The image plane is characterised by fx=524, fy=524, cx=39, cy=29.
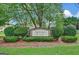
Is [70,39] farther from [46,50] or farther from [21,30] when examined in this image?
[21,30]

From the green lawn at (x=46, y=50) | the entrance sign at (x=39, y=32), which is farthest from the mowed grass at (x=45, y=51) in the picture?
the entrance sign at (x=39, y=32)

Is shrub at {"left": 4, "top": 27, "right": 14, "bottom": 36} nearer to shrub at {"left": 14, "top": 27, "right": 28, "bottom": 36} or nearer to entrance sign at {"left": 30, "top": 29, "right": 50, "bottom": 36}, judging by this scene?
shrub at {"left": 14, "top": 27, "right": 28, "bottom": 36}

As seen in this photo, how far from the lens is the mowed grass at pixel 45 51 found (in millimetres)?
3586

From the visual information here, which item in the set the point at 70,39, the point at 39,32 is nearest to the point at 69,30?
the point at 70,39

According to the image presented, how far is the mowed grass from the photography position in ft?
11.8

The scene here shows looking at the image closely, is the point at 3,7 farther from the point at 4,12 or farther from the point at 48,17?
the point at 48,17

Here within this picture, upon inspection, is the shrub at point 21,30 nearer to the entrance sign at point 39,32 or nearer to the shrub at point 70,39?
the entrance sign at point 39,32

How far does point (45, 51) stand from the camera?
141 inches

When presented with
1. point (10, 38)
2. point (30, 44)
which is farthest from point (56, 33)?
point (10, 38)

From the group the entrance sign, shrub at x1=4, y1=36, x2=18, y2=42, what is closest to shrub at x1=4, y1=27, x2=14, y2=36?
shrub at x1=4, y1=36, x2=18, y2=42

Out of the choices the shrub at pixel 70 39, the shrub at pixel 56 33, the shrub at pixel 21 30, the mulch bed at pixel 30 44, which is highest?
the shrub at pixel 21 30

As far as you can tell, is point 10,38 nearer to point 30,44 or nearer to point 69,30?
point 30,44

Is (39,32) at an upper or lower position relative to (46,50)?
upper
